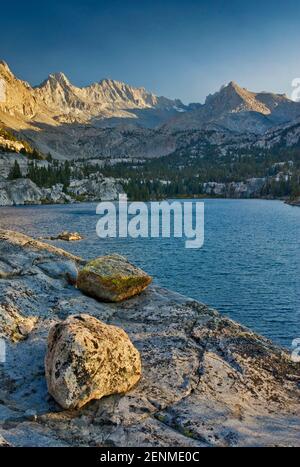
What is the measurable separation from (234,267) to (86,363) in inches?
2125

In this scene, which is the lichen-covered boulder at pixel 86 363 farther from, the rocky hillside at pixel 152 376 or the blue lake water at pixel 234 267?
the blue lake water at pixel 234 267

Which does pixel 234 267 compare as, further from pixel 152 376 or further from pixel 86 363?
pixel 86 363

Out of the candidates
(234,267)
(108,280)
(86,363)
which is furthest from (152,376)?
(234,267)

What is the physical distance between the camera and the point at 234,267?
217ft

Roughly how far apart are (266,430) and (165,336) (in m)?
6.90

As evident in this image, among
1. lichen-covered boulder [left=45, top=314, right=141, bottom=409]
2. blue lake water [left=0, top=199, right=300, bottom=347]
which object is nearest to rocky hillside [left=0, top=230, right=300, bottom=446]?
lichen-covered boulder [left=45, top=314, right=141, bottom=409]

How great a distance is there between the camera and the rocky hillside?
13.5 metres

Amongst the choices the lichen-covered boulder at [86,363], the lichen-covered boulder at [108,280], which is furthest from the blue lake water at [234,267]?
the lichen-covered boulder at [86,363]

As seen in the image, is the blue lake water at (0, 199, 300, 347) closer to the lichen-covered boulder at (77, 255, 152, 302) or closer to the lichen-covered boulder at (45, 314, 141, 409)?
the lichen-covered boulder at (77, 255, 152, 302)

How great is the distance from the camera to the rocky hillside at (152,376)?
13.5m

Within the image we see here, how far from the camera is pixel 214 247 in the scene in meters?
86.5

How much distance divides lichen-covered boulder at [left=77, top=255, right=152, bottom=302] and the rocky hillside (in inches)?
22.7
